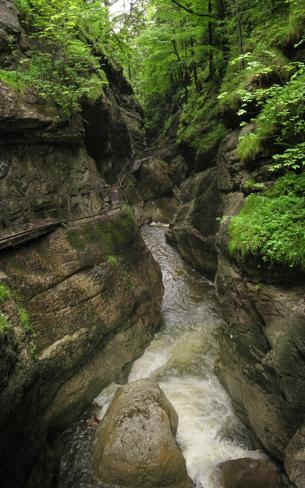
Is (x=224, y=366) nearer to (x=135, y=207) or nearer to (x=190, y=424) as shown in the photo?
(x=190, y=424)

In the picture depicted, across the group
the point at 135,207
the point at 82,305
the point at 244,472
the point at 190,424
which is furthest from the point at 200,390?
the point at 135,207

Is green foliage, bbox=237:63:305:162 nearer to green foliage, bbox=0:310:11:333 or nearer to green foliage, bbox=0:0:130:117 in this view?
green foliage, bbox=0:310:11:333

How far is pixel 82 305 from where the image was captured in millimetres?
8094

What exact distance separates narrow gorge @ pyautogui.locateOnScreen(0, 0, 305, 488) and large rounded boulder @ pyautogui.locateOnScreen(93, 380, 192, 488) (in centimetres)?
3

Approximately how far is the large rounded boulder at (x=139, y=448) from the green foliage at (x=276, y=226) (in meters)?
4.17

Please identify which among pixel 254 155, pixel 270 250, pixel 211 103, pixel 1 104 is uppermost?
pixel 211 103

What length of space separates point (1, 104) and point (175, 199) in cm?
1766

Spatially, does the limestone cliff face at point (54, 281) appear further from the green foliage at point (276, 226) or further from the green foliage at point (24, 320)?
the green foliage at point (276, 226)

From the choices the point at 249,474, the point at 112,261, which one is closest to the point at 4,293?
the point at 112,261

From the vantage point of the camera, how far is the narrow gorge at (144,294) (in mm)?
5434

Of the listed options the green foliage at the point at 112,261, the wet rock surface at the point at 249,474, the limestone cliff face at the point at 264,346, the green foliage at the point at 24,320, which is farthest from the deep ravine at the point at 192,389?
the green foliage at the point at 112,261

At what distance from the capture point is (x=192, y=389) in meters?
8.20

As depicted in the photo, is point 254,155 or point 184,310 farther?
point 184,310

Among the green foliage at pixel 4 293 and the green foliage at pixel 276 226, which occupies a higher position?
the green foliage at pixel 276 226
